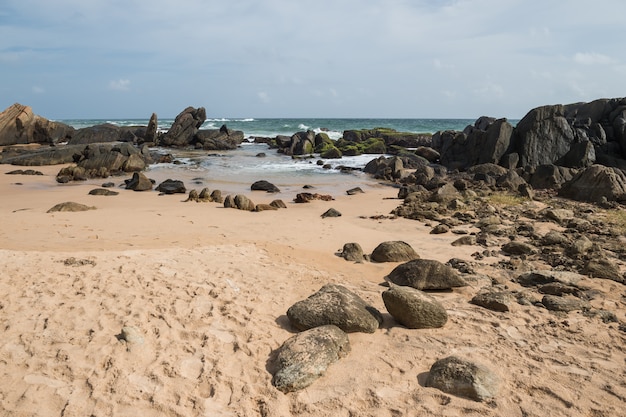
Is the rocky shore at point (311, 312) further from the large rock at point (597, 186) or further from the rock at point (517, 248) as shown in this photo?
the large rock at point (597, 186)

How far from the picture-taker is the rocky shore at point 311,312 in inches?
165

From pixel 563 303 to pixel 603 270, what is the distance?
191cm

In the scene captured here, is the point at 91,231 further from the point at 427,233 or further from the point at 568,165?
the point at 568,165

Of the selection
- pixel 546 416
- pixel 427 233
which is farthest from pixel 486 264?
pixel 546 416

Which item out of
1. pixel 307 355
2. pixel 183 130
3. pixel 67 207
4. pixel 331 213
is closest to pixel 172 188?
pixel 67 207

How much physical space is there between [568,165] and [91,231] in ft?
69.4

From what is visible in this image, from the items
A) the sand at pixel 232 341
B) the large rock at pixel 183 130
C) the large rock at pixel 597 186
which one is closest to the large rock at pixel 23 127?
the large rock at pixel 183 130

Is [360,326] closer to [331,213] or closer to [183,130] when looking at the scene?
[331,213]

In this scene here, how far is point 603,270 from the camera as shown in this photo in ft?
24.4

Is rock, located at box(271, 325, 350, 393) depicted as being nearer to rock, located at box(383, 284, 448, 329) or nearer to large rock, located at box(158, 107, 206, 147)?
rock, located at box(383, 284, 448, 329)

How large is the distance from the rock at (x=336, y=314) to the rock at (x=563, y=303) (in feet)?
7.93

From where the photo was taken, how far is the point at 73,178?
21719 mm

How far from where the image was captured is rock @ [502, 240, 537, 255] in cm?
888

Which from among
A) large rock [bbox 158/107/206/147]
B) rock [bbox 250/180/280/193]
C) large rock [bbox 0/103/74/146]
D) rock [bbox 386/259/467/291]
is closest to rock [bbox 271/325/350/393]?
rock [bbox 386/259/467/291]
